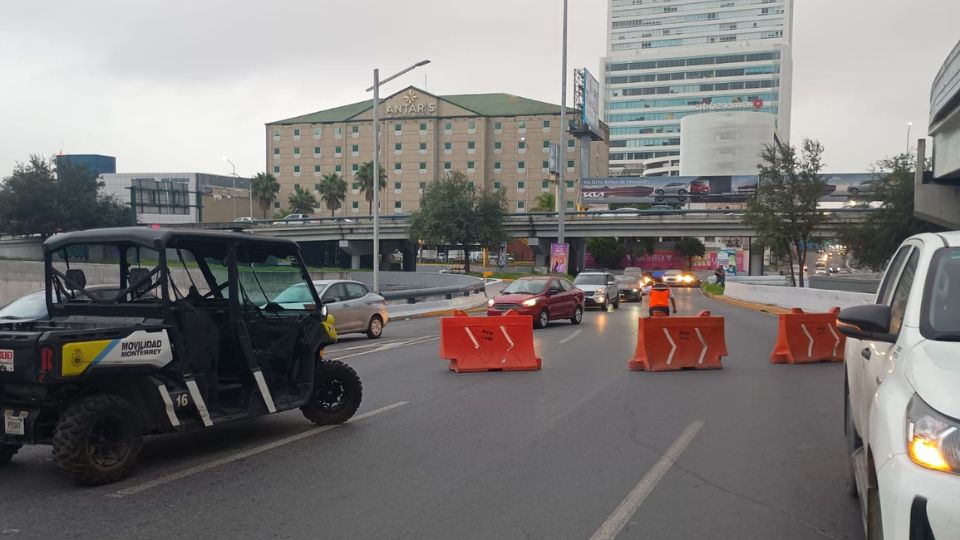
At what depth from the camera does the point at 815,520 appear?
581cm

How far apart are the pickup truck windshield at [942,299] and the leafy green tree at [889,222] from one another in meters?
37.4

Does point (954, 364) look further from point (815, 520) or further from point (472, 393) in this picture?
point (472, 393)

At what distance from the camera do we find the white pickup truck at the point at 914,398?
3418 millimetres

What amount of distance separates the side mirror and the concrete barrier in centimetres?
1586

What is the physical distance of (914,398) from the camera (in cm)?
375

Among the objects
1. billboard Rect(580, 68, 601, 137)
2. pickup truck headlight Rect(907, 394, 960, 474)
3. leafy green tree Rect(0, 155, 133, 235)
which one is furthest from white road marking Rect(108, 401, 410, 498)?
billboard Rect(580, 68, 601, 137)

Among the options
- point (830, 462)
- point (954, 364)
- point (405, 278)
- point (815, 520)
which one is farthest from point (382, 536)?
point (405, 278)

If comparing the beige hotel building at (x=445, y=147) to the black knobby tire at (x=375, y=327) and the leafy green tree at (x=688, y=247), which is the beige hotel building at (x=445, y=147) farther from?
the black knobby tire at (x=375, y=327)

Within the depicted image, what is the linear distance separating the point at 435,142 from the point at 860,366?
114032 mm

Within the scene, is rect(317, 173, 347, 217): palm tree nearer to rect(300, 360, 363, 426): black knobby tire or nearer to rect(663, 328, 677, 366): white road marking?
rect(663, 328, 677, 366): white road marking

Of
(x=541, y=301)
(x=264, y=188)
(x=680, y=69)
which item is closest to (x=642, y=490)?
(x=541, y=301)

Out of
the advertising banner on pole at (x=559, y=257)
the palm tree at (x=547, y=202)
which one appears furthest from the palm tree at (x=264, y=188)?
the advertising banner on pole at (x=559, y=257)

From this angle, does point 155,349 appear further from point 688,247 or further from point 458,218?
point 688,247

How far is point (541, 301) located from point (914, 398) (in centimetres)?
1971
